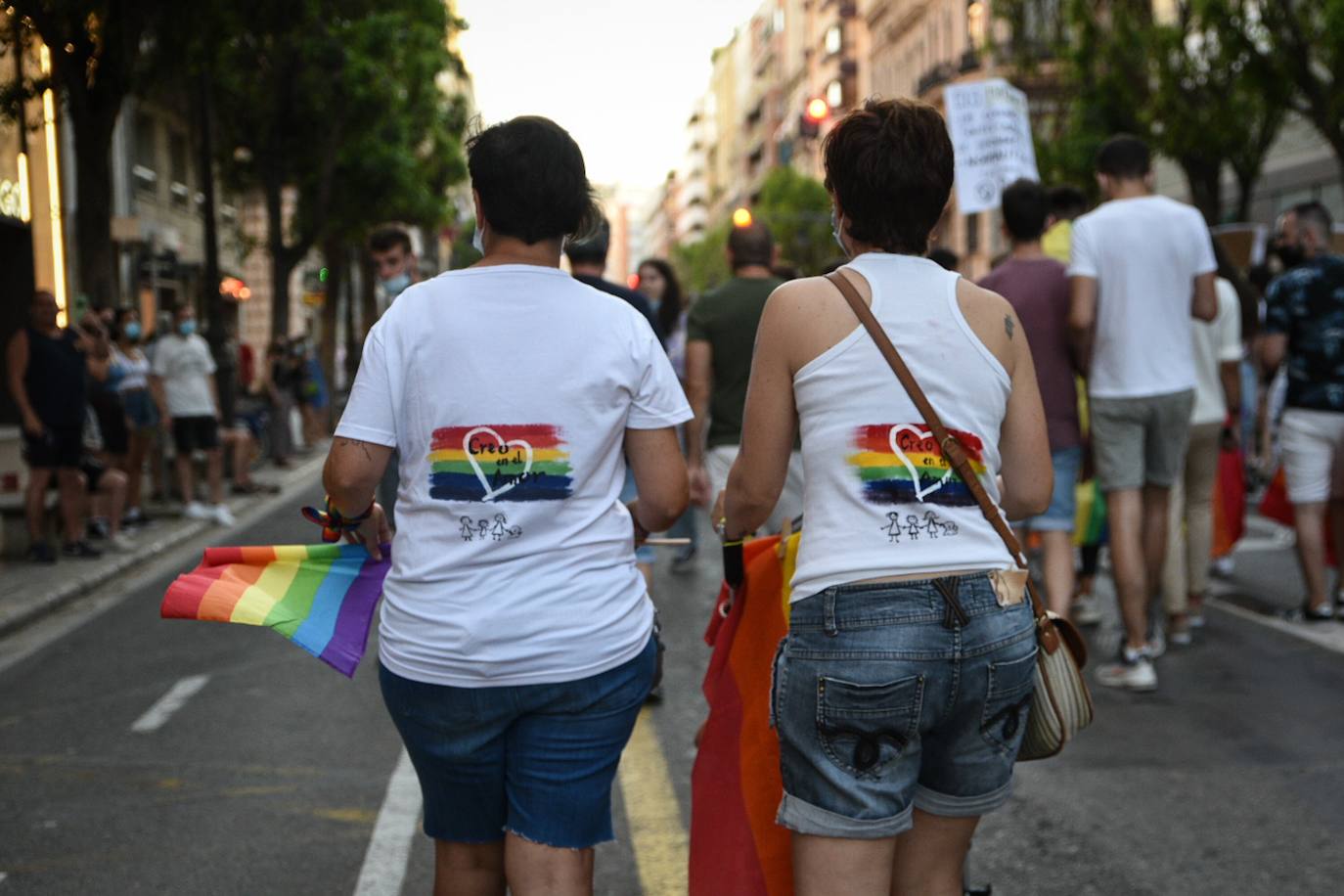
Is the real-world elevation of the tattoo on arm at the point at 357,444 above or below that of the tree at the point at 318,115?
below

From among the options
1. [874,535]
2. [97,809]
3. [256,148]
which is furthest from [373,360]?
[256,148]

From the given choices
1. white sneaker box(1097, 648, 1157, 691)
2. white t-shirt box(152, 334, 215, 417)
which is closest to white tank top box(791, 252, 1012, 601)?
white sneaker box(1097, 648, 1157, 691)

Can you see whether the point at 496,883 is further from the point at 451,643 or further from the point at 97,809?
the point at 97,809

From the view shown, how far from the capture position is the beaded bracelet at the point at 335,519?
286 centimetres

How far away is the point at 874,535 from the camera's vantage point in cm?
247

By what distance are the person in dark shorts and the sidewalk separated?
38cm

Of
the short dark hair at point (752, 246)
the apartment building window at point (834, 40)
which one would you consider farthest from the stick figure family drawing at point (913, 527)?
the apartment building window at point (834, 40)

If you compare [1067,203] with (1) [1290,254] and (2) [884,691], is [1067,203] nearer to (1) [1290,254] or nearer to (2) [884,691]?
(1) [1290,254]

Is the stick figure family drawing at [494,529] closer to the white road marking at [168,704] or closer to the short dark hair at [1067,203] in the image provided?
the white road marking at [168,704]

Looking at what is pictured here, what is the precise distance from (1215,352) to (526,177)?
17.1ft

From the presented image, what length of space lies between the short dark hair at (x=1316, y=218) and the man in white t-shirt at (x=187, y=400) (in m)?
9.88

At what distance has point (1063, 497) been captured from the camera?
6430 millimetres

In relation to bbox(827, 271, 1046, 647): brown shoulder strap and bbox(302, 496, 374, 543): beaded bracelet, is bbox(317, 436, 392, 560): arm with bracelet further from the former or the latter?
bbox(827, 271, 1046, 647): brown shoulder strap

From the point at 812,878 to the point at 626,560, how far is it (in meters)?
0.62
